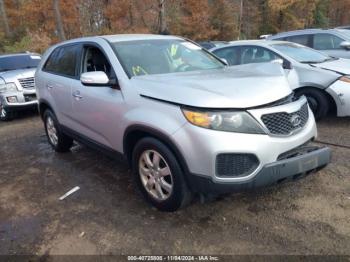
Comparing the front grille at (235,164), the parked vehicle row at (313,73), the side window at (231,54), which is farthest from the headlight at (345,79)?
the front grille at (235,164)

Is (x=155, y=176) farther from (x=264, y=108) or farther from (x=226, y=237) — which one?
(x=264, y=108)

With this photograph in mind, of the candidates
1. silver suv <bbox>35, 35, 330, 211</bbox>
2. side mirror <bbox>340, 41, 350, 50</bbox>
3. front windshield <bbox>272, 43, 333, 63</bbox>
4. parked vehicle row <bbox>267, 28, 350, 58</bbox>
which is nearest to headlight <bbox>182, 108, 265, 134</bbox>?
silver suv <bbox>35, 35, 330, 211</bbox>

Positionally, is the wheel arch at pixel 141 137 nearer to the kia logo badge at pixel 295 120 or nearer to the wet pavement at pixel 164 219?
the wet pavement at pixel 164 219

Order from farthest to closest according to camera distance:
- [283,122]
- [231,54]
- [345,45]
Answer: [345,45] < [231,54] < [283,122]

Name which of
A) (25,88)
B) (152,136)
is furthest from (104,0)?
(152,136)

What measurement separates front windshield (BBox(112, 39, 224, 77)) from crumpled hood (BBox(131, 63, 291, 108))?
0.80 feet

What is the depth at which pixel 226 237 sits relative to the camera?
10.7 feet

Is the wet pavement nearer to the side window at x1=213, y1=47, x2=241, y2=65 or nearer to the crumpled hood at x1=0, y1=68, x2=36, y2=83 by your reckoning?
the side window at x1=213, y1=47, x2=241, y2=65

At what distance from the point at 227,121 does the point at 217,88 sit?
0.38m

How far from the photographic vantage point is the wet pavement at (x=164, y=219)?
3.19 meters

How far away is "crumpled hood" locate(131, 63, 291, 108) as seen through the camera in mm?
3176

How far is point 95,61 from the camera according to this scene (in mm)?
4668

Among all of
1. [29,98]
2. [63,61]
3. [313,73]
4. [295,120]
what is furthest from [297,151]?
Result: [29,98]

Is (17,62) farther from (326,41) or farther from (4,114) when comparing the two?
(326,41)
